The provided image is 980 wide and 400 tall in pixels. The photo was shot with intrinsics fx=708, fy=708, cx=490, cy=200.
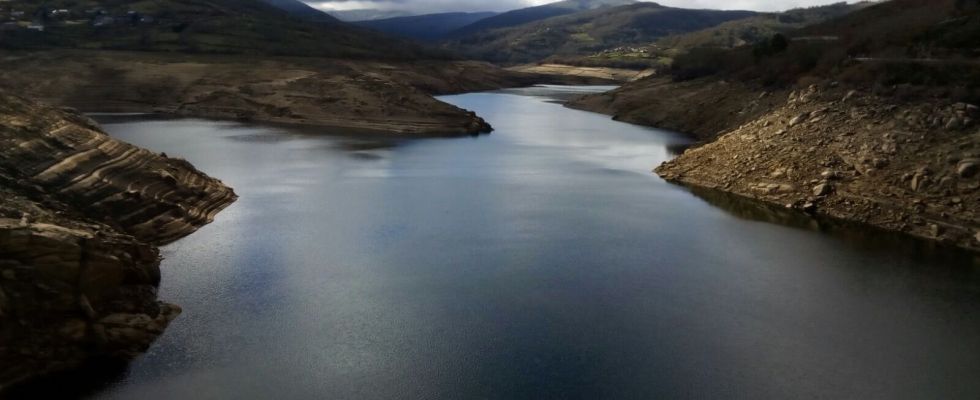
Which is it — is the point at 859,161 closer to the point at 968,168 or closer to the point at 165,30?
the point at 968,168

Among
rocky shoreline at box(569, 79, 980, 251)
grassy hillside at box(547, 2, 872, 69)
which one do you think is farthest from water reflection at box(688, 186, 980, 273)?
grassy hillside at box(547, 2, 872, 69)

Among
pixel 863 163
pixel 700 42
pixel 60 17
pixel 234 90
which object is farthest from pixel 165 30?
pixel 700 42

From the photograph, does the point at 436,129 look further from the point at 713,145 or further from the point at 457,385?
the point at 457,385

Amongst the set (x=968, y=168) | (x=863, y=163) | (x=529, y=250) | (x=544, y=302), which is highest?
(x=968, y=168)

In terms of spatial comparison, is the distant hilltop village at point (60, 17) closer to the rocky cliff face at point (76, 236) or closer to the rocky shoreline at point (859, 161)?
the rocky cliff face at point (76, 236)

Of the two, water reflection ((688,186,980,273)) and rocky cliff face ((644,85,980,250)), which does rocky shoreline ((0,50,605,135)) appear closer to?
rocky cliff face ((644,85,980,250))
